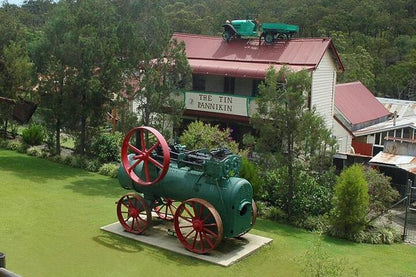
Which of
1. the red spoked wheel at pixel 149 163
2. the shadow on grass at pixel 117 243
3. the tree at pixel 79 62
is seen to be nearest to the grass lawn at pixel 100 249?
the shadow on grass at pixel 117 243

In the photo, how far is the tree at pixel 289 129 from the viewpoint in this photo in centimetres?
1661

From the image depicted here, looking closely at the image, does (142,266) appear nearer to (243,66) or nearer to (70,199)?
(70,199)

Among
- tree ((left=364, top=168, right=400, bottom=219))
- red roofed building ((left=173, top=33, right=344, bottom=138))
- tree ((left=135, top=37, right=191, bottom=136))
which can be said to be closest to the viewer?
tree ((left=364, top=168, right=400, bottom=219))

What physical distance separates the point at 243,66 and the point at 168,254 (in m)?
12.8

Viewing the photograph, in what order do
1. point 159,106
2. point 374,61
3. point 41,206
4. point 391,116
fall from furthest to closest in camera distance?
point 374,61 → point 391,116 → point 159,106 → point 41,206

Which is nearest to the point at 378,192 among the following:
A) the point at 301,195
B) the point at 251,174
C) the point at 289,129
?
the point at 301,195

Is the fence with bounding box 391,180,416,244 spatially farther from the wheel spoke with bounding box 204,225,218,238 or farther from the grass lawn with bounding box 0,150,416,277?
the wheel spoke with bounding box 204,225,218,238

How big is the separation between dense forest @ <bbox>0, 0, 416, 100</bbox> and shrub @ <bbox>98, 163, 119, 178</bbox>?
Result: 70.2 ft

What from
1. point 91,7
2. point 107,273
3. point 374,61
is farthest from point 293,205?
point 374,61

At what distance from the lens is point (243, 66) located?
2419cm

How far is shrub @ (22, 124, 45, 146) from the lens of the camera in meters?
26.4

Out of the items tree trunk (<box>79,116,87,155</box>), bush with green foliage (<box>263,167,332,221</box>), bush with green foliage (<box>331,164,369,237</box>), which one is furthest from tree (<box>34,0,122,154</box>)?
bush with green foliage (<box>331,164,369,237</box>)

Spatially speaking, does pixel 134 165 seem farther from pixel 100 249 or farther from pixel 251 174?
pixel 251 174

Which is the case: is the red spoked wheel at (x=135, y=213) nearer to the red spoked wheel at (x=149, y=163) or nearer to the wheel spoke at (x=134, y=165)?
the red spoked wheel at (x=149, y=163)
